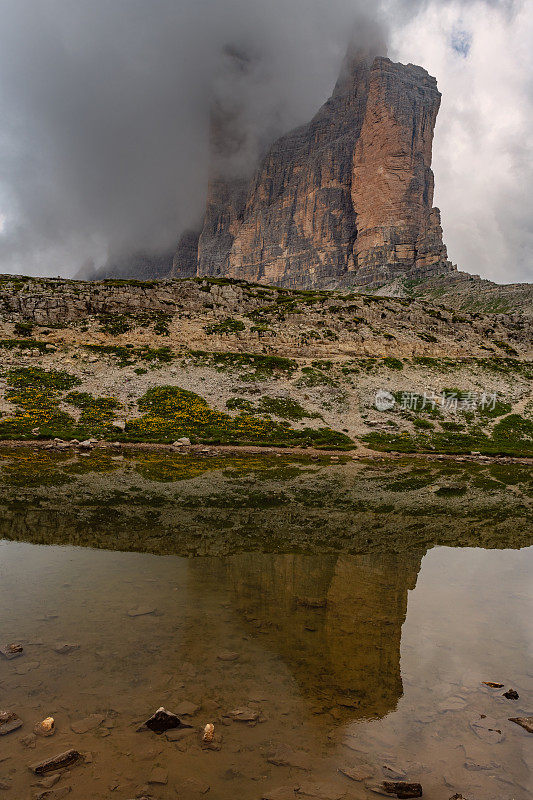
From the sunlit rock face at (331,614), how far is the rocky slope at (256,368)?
28.7 metres

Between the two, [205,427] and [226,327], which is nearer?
[205,427]

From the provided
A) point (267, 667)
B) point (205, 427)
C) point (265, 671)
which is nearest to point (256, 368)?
point (205, 427)

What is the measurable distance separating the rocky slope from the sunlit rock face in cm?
2871

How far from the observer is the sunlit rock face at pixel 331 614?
810 centimetres

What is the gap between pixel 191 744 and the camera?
250 inches

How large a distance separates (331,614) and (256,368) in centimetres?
5123

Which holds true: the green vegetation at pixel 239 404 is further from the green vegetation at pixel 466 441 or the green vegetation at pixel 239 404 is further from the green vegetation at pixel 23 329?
the green vegetation at pixel 23 329

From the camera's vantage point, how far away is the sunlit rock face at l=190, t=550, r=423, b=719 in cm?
810

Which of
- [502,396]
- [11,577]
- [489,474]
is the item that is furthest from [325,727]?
[502,396]

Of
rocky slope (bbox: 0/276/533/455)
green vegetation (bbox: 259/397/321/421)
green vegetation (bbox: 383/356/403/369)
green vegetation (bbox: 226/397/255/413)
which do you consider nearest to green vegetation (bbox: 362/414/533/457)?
rocky slope (bbox: 0/276/533/455)

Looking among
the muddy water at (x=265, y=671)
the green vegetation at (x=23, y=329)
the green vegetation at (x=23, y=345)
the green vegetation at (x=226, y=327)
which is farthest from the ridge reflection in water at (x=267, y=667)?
the green vegetation at (x=226, y=327)

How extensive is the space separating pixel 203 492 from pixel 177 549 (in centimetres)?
979

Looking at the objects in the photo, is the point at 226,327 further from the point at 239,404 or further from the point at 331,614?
the point at 331,614

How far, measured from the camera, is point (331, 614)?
10.7 m
